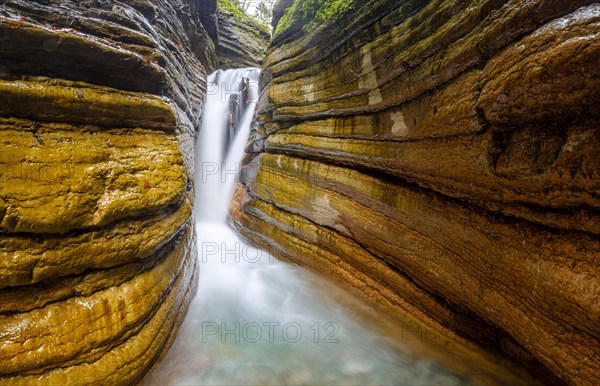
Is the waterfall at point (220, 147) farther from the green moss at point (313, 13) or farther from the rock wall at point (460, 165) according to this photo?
the rock wall at point (460, 165)

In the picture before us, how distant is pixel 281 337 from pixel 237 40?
1781 cm

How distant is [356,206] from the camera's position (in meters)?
4.57

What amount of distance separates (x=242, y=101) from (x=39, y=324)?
10097 millimetres

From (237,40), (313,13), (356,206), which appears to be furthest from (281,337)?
(237,40)

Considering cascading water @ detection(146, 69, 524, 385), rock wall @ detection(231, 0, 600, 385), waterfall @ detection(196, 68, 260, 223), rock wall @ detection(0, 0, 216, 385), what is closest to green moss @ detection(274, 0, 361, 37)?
rock wall @ detection(231, 0, 600, 385)

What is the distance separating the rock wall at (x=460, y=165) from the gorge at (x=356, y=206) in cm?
2

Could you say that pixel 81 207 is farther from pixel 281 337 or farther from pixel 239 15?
pixel 239 15

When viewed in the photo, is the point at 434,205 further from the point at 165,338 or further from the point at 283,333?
the point at 165,338

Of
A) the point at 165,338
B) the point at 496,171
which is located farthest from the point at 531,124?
the point at 165,338

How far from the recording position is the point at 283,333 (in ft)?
13.1

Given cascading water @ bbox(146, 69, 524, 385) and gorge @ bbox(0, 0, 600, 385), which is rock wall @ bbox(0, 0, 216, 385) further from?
cascading water @ bbox(146, 69, 524, 385)

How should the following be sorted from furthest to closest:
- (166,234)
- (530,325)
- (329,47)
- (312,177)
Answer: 1. (312,177)
2. (329,47)
3. (166,234)
4. (530,325)

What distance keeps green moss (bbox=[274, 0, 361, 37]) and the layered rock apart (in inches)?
419

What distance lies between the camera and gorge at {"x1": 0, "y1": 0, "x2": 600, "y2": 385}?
217 cm
